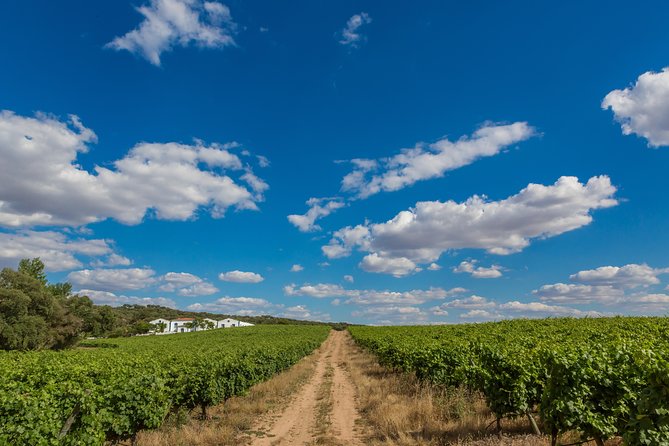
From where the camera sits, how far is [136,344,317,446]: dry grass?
12016 millimetres

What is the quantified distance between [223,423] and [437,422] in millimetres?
8088

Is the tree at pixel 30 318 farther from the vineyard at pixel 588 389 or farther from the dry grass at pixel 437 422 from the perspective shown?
the vineyard at pixel 588 389

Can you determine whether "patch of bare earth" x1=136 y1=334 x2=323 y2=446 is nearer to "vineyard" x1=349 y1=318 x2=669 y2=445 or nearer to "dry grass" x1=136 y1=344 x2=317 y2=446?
"dry grass" x1=136 y1=344 x2=317 y2=446

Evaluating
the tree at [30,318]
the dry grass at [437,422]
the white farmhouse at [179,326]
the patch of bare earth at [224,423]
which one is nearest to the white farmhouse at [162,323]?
the white farmhouse at [179,326]

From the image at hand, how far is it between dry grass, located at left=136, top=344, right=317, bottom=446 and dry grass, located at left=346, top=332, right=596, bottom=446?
4.53m

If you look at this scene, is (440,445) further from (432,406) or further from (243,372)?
(243,372)

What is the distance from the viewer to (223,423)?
1444 cm

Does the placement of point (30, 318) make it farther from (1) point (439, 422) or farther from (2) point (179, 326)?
(2) point (179, 326)

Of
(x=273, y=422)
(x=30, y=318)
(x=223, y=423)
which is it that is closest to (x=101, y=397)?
(x=223, y=423)

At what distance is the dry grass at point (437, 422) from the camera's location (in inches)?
398

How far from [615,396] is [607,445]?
2.00m

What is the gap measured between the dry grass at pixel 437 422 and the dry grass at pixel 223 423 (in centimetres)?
453

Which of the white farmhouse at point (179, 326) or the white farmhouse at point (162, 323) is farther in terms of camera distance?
the white farmhouse at point (179, 326)

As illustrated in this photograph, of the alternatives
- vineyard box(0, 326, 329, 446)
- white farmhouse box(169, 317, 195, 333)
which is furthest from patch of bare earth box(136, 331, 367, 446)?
white farmhouse box(169, 317, 195, 333)
